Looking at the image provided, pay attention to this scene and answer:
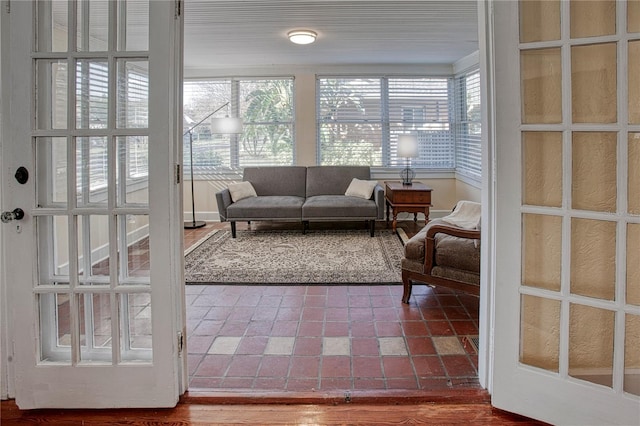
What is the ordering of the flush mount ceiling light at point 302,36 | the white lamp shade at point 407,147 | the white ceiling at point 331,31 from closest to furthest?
the white ceiling at point 331,31
the flush mount ceiling light at point 302,36
the white lamp shade at point 407,147

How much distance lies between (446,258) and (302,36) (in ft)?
9.43

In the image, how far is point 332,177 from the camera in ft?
21.5

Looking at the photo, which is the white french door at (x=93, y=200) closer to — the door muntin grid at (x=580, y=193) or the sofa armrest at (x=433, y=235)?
the door muntin grid at (x=580, y=193)

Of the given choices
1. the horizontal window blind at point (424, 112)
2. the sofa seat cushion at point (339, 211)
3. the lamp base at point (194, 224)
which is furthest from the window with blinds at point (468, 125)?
the lamp base at point (194, 224)

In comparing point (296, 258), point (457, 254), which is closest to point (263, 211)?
point (296, 258)

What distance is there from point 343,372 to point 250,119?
16.9 feet

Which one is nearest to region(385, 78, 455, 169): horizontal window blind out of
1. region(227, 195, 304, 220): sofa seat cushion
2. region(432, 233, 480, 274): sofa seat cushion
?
region(227, 195, 304, 220): sofa seat cushion

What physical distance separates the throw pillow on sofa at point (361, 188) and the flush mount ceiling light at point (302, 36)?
2073mm

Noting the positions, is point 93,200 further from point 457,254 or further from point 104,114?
point 457,254

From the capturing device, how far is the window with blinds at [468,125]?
6.07 metres

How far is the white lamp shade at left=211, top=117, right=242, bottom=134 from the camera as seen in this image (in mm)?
6355

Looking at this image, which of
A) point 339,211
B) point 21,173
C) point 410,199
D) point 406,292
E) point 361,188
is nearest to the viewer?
point 21,173

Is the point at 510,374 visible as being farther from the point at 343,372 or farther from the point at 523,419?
the point at 343,372

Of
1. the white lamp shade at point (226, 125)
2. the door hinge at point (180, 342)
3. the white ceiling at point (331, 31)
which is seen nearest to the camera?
the door hinge at point (180, 342)
